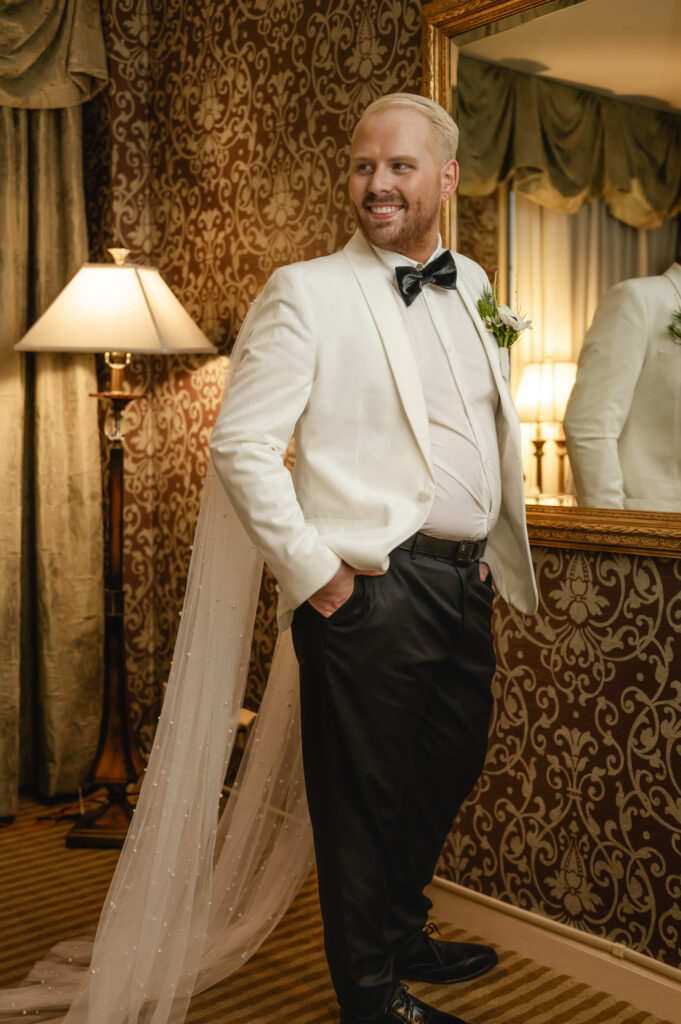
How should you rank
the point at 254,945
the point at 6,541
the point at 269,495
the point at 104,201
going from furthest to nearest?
the point at 104,201 → the point at 6,541 → the point at 254,945 → the point at 269,495

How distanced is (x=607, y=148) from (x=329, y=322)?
782 mm

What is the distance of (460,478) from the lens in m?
2.08

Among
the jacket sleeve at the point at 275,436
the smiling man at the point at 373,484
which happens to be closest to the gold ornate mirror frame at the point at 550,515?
the smiling man at the point at 373,484

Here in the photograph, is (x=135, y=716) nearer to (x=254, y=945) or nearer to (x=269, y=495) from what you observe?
(x=254, y=945)

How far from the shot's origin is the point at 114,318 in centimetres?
312

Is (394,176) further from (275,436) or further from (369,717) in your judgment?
(369,717)

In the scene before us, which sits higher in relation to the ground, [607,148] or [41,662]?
[607,148]

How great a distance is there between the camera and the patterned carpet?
7.47ft

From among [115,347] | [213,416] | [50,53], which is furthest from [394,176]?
[50,53]

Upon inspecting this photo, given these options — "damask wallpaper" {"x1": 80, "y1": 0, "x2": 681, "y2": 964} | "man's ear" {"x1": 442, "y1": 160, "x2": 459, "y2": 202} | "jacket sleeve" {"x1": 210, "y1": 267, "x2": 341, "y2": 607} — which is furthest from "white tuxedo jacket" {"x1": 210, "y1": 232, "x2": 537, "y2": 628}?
"damask wallpaper" {"x1": 80, "y1": 0, "x2": 681, "y2": 964}

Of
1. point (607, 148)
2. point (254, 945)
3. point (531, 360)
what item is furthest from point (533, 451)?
point (254, 945)

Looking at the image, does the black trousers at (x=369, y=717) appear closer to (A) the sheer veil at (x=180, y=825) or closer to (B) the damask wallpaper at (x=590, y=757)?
(A) the sheer veil at (x=180, y=825)

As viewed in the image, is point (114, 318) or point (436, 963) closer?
point (436, 963)

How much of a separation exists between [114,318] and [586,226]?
1427 mm
